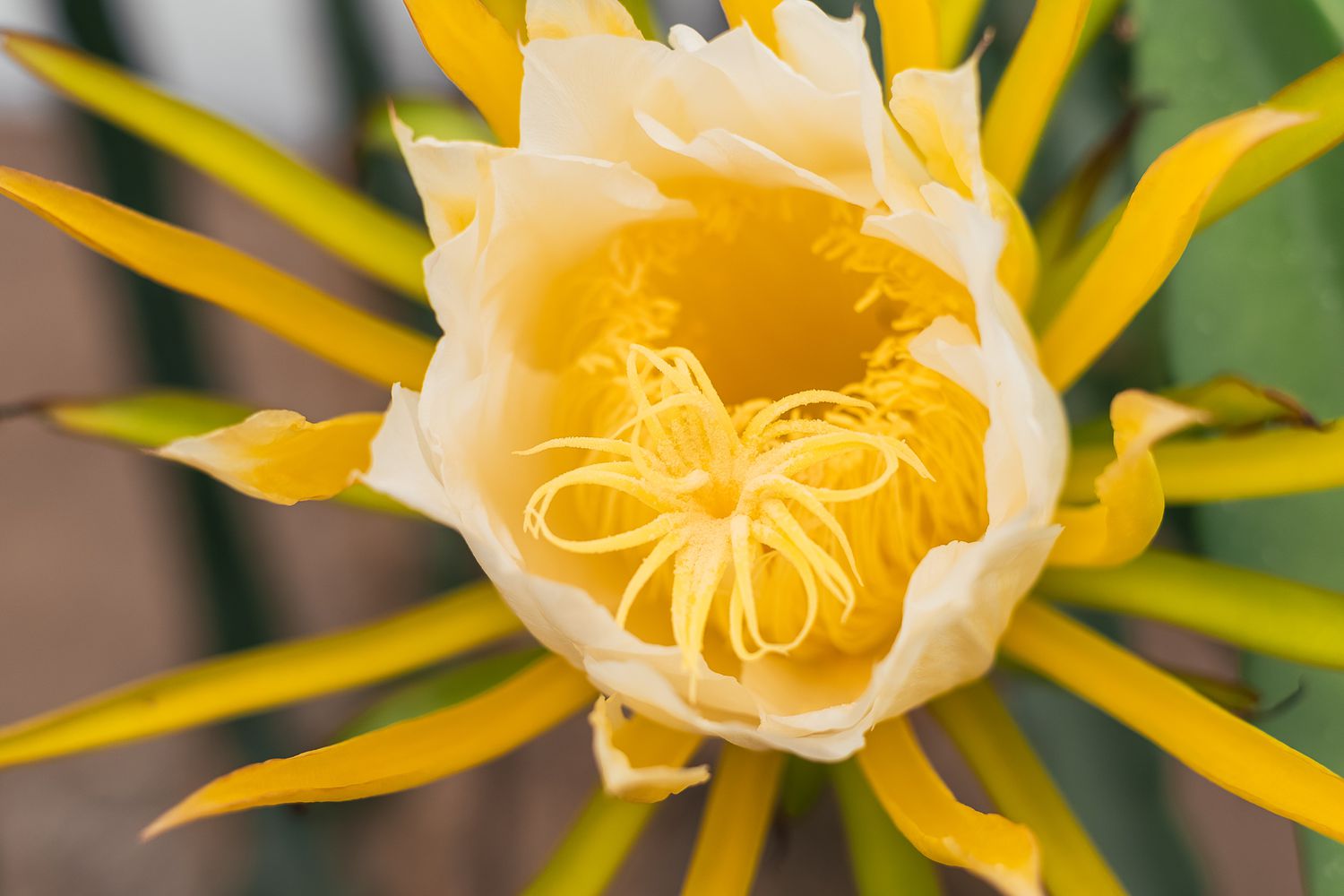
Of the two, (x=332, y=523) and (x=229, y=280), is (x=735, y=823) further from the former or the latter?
(x=332, y=523)

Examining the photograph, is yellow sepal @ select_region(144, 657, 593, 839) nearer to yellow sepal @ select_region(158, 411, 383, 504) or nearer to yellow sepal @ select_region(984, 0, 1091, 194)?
yellow sepal @ select_region(158, 411, 383, 504)

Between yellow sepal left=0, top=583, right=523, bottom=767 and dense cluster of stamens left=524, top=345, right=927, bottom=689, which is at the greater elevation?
dense cluster of stamens left=524, top=345, right=927, bottom=689

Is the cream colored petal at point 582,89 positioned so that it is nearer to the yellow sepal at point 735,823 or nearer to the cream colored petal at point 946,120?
the cream colored petal at point 946,120

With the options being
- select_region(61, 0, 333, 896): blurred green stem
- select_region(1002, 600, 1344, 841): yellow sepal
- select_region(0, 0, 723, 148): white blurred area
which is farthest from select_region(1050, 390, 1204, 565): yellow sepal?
select_region(0, 0, 723, 148): white blurred area

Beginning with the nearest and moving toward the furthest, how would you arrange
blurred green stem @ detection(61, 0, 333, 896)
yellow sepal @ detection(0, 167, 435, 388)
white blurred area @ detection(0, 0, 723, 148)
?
yellow sepal @ detection(0, 167, 435, 388) < blurred green stem @ detection(61, 0, 333, 896) < white blurred area @ detection(0, 0, 723, 148)

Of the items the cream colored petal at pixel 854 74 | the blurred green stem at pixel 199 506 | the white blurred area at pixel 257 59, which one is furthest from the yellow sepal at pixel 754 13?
the white blurred area at pixel 257 59

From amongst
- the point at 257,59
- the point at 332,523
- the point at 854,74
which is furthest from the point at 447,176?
the point at 257,59

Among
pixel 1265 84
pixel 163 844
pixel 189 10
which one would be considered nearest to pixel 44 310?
pixel 189 10
